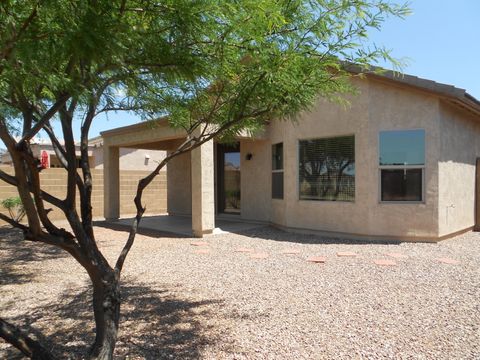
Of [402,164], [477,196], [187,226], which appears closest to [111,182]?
[187,226]

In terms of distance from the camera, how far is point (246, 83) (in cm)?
374

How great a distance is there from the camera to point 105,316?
352 cm

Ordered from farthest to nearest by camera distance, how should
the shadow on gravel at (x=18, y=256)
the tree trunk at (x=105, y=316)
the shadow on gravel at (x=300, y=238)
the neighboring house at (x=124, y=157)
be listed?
the neighboring house at (x=124, y=157) < the shadow on gravel at (x=300, y=238) < the shadow on gravel at (x=18, y=256) < the tree trunk at (x=105, y=316)

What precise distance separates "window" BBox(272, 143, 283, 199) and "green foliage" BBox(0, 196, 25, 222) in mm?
8691

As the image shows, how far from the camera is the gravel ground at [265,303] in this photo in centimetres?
410

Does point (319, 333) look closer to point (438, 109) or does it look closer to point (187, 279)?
point (187, 279)

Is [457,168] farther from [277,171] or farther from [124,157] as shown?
[124,157]

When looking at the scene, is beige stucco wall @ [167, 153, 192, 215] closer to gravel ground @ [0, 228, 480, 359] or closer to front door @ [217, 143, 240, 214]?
front door @ [217, 143, 240, 214]

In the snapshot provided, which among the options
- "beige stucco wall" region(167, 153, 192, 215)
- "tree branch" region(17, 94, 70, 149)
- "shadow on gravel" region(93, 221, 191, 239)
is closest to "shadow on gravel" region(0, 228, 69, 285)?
"shadow on gravel" region(93, 221, 191, 239)

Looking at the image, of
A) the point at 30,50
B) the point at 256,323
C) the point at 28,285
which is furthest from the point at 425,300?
the point at 28,285

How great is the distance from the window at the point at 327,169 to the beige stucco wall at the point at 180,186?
6.91 m

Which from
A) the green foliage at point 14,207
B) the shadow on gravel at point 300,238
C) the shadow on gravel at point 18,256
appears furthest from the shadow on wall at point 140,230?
the shadow on gravel at point 18,256

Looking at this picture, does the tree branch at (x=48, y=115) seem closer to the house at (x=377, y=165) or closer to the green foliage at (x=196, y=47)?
the green foliage at (x=196, y=47)

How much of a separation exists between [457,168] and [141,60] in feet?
35.6
